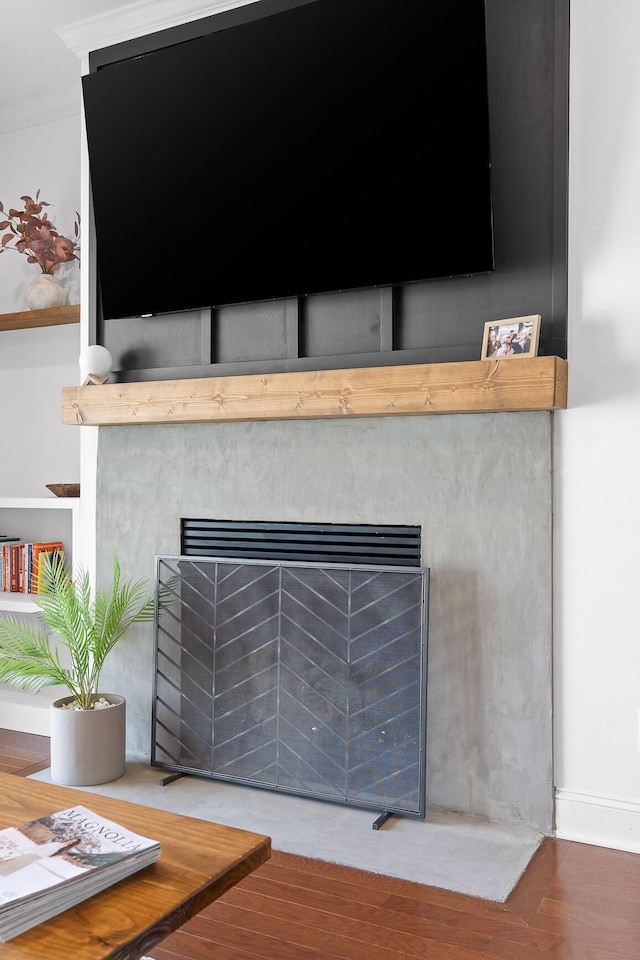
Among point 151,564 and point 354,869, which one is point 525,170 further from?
point 354,869

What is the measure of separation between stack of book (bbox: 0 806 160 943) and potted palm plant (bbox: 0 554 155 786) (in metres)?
1.39

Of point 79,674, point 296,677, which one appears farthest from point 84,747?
point 296,677

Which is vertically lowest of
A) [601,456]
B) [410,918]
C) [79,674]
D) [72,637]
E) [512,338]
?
[410,918]

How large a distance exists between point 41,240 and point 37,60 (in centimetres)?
73

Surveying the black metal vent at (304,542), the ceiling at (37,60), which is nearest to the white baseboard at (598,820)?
the black metal vent at (304,542)

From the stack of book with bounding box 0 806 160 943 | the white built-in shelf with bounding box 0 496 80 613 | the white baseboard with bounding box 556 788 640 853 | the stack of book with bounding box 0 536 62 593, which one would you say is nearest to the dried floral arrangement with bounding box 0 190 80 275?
the white built-in shelf with bounding box 0 496 80 613

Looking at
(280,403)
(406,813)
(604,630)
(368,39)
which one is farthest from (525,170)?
(406,813)

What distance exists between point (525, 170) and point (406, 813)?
1973 millimetres

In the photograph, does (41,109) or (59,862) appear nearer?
(59,862)

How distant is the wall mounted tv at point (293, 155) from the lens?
2.37 meters

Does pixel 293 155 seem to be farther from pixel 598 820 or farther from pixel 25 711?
pixel 25 711

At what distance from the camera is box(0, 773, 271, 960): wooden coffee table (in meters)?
1.07

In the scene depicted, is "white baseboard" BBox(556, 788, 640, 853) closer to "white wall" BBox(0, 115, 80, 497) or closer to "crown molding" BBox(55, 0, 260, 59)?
"white wall" BBox(0, 115, 80, 497)

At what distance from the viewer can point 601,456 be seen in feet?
7.66
